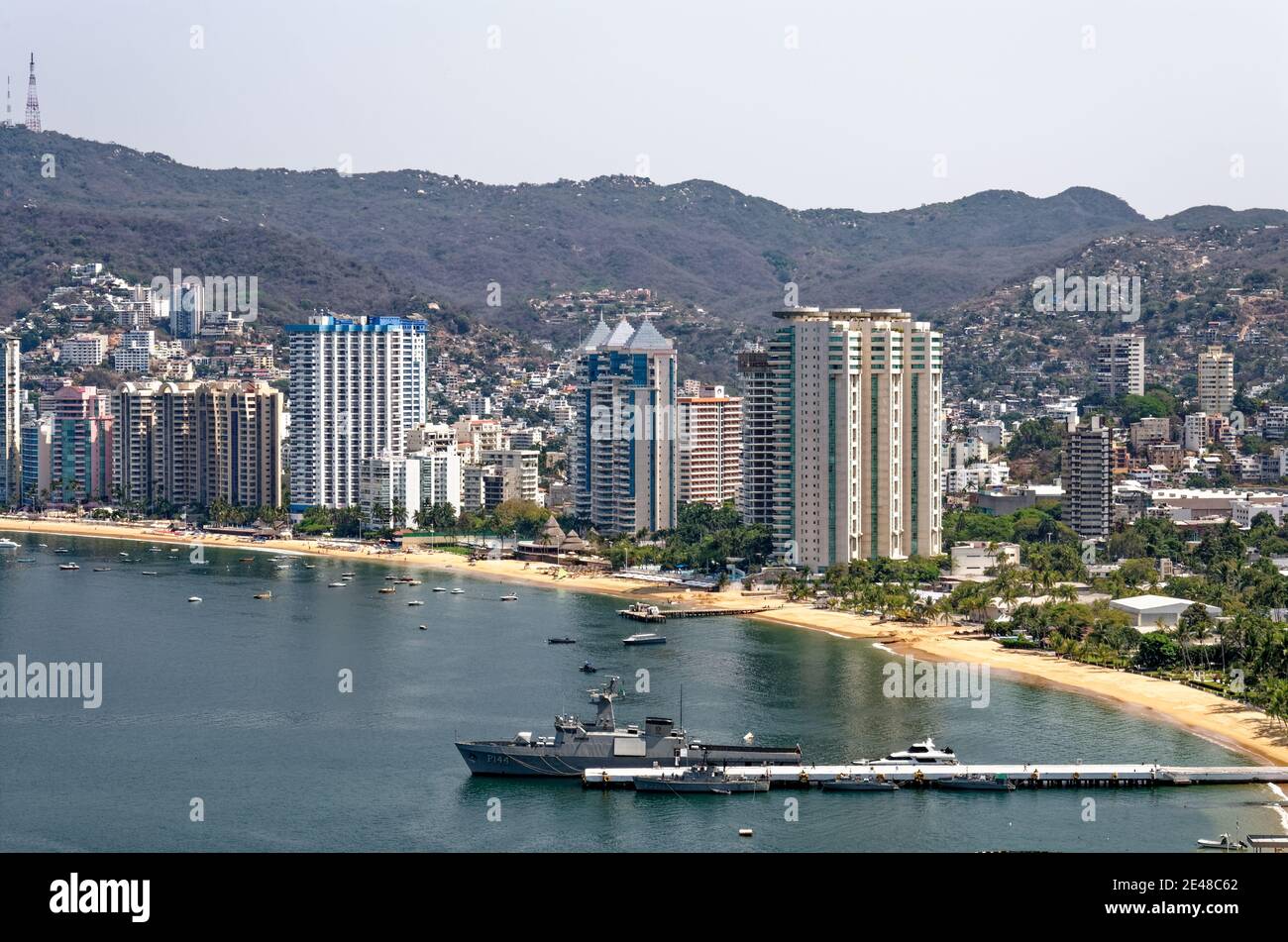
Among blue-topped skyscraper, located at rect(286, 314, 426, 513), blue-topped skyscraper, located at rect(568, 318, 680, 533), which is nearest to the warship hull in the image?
blue-topped skyscraper, located at rect(568, 318, 680, 533)

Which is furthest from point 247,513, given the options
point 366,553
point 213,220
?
point 213,220

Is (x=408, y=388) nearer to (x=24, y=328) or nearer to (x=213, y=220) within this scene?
(x=24, y=328)

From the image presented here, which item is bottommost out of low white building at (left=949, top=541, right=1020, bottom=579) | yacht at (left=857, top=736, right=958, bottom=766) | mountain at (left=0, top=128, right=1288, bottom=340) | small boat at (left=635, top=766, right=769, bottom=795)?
small boat at (left=635, top=766, right=769, bottom=795)

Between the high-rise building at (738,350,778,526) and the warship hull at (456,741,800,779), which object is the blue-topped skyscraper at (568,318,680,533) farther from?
the warship hull at (456,741,800,779)

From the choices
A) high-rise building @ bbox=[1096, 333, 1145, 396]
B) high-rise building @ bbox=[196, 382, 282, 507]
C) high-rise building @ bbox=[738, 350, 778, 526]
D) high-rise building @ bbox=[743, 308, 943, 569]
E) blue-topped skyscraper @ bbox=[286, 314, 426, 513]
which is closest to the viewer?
high-rise building @ bbox=[743, 308, 943, 569]

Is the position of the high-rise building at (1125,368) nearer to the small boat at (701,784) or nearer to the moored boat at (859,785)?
the moored boat at (859,785)
